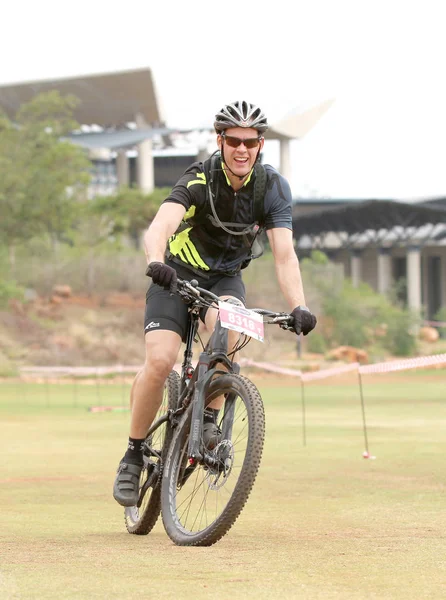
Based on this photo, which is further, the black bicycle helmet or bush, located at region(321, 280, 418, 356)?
bush, located at region(321, 280, 418, 356)

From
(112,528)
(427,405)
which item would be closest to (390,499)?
(112,528)

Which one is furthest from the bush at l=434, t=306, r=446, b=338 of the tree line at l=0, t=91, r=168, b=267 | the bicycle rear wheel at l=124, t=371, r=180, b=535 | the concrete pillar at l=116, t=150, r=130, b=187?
the bicycle rear wheel at l=124, t=371, r=180, b=535

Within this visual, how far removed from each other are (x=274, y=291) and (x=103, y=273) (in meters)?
9.97

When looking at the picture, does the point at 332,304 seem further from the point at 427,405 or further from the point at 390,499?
the point at 390,499

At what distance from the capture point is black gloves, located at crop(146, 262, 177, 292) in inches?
238

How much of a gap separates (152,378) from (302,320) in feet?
3.31

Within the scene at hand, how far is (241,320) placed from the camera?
19.9ft

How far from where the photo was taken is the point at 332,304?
241 feet

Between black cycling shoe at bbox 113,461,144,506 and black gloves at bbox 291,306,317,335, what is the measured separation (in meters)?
1.42

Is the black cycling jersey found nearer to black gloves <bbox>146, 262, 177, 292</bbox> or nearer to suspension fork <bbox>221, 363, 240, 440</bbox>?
black gloves <bbox>146, 262, 177, 292</bbox>

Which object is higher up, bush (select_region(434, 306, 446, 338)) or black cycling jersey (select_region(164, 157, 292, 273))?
black cycling jersey (select_region(164, 157, 292, 273))

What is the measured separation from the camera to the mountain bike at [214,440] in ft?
19.4

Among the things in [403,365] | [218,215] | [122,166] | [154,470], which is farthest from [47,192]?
[218,215]

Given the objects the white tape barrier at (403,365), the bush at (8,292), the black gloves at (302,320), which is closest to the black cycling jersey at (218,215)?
the black gloves at (302,320)
